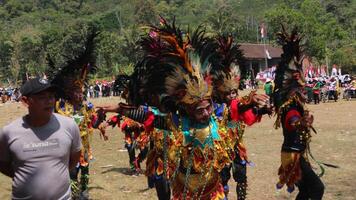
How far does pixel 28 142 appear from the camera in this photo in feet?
13.6

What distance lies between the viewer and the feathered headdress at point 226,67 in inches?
266

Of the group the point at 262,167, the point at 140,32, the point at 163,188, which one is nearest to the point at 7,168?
the point at 163,188

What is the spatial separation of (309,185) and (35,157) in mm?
3818

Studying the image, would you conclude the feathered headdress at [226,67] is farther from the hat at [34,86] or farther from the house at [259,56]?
the house at [259,56]

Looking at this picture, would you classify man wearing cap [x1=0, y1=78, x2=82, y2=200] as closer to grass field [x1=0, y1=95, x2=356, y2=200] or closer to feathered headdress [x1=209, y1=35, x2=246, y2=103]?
feathered headdress [x1=209, y1=35, x2=246, y2=103]

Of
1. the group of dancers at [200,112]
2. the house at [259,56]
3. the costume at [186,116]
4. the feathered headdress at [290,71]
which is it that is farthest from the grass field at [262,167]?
the house at [259,56]

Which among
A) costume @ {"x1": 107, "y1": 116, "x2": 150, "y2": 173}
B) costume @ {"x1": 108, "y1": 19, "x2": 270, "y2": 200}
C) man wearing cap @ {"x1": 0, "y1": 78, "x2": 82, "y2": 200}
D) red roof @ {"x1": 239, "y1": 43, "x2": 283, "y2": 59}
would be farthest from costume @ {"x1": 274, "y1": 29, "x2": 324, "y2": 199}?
red roof @ {"x1": 239, "y1": 43, "x2": 283, "y2": 59}

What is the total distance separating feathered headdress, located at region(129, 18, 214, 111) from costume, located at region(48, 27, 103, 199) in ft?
8.90

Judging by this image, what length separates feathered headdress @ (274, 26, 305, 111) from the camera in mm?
7070

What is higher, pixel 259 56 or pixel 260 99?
pixel 259 56

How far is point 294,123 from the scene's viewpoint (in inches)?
269

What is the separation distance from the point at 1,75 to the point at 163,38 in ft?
239

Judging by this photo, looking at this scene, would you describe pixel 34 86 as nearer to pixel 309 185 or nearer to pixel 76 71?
pixel 309 185

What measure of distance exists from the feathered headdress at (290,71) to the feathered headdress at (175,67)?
4.87 ft
